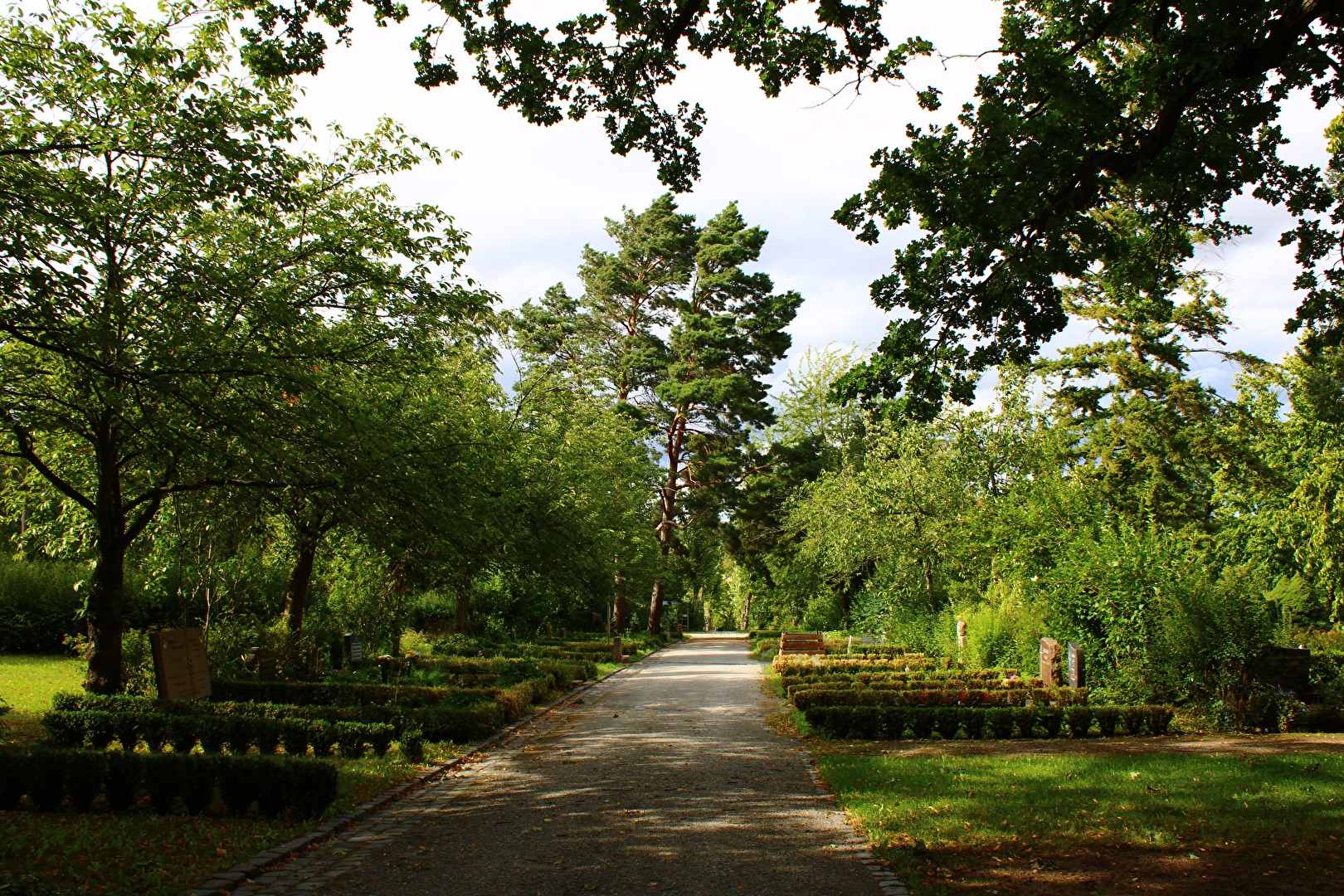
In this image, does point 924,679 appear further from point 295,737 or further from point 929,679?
point 295,737

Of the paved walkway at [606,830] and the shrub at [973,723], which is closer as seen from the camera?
the paved walkway at [606,830]

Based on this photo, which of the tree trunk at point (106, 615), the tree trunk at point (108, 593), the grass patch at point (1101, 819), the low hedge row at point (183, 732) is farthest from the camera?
the tree trunk at point (106, 615)

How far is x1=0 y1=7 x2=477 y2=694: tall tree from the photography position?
26.8 ft

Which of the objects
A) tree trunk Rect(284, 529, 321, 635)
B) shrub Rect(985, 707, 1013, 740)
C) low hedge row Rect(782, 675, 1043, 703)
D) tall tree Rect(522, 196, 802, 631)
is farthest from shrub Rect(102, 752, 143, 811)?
tall tree Rect(522, 196, 802, 631)

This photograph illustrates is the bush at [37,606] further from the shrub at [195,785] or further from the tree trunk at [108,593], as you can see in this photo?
the shrub at [195,785]

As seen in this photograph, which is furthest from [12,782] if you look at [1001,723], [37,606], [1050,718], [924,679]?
[37,606]

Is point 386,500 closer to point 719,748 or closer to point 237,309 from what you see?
point 237,309

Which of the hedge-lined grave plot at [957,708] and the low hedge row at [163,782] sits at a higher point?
the low hedge row at [163,782]

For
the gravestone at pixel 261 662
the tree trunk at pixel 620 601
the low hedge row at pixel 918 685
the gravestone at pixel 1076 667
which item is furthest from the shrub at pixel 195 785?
the tree trunk at pixel 620 601

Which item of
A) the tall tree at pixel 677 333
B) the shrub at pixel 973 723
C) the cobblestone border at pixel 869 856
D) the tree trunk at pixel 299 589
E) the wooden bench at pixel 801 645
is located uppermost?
the tall tree at pixel 677 333

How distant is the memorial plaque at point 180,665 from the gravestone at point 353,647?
8.48m

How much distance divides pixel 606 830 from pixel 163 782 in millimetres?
3917

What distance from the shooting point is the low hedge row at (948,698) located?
15219 millimetres

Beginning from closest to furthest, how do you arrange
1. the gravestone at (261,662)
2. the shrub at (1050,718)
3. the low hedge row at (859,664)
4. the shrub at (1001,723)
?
the shrub at (1001,723)
the shrub at (1050,718)
the gravestone at (261,662)
the low hedge row at (859,664)
